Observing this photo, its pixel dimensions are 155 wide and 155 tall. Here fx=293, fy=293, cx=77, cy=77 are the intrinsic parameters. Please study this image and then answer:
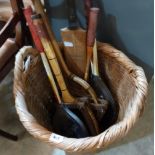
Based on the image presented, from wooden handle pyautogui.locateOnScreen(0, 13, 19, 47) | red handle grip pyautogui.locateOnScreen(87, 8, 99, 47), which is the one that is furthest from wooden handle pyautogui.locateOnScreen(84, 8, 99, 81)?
wooden handle pyautogui.locateOnScreen(0, 13, 19, 47)

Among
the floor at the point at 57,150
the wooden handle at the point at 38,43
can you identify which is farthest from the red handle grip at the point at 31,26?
the floor at the point at 57,150

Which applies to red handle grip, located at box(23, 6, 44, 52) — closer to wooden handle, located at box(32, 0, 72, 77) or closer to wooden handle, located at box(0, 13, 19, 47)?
wooden handle, located at box(32, 0, 72, 77)

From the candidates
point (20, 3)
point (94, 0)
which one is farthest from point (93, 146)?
point (20, 3)

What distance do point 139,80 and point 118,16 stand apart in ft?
0.89

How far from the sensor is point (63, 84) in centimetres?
111

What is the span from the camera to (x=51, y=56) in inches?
41.6

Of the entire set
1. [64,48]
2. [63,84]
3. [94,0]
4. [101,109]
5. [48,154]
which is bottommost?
[48,154]

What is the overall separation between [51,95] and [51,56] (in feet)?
0.75

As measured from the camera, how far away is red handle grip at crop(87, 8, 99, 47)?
3.23ft

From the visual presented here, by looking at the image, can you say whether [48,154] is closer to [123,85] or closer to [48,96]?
[48,96]

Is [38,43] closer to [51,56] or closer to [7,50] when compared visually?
[51,56]

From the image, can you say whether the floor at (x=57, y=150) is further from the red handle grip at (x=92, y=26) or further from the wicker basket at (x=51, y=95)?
the red handle grip at (x=92, y=26)

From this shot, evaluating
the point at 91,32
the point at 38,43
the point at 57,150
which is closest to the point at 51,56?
the point at 38,43

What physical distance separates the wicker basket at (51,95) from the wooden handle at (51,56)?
0.08 metres
